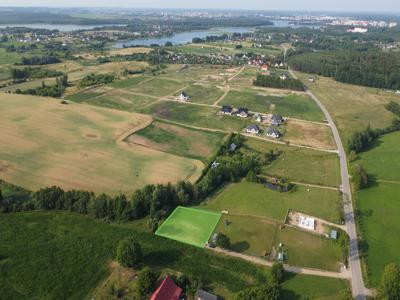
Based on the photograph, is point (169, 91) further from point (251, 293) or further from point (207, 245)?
point (251, 293)

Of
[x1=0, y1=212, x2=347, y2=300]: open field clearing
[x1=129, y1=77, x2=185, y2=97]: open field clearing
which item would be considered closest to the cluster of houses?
[x1=0, y1=212, x2=347, y2=300]: open field clearing

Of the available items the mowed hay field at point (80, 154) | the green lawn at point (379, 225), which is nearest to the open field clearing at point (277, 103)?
the mowed hay field at point (80, 154)

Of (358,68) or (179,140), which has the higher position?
(358,68)

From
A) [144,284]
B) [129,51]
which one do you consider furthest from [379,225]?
[129,51]

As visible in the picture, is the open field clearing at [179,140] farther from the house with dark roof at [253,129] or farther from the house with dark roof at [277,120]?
the house with dark roof at [277,120]

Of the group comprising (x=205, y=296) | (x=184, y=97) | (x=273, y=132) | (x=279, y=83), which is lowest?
(x=205, y=296)

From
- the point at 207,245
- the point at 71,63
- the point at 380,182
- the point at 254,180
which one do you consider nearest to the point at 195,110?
the point at 254,180

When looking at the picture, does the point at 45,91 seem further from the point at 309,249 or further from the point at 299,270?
the point at 299,270
